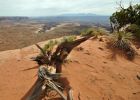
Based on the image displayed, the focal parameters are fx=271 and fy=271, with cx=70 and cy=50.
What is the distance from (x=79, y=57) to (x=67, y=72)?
125 cm

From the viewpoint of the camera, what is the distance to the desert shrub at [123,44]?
910 centimetres

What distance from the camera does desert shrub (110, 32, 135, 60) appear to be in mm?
9102

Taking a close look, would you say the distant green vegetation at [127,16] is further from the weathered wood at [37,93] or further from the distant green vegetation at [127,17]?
the weathered wood at [37,93]

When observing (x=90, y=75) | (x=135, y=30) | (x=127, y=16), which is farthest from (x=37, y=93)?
(x=127, y=16)

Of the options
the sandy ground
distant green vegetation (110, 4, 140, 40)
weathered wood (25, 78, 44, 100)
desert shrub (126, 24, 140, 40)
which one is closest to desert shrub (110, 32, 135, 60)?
the sandy ground

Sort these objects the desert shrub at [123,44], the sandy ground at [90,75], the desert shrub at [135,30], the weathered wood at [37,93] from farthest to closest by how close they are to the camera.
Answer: the desert shrub at [135,30], the desert shrub at [123,44], the sandy ground at [90,75], the weathered wood at [37,93]

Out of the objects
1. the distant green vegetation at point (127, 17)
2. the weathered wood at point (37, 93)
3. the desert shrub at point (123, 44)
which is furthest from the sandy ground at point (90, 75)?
the distant green vegetation at point (127, 17)

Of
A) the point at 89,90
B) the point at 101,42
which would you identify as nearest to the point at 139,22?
the point at 101,42

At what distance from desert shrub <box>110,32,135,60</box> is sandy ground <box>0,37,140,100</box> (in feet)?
1.06

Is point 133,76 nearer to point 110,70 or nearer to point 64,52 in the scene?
point 110,70

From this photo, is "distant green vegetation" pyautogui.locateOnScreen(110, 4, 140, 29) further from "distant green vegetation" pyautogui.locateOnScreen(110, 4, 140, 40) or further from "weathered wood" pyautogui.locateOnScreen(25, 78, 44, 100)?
"weathered wood" pyautogui.locateOnScreen(25, 78, 44, 100)

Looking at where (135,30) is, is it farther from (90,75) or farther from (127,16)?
(90,75)

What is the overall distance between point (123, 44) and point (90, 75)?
8.41ft

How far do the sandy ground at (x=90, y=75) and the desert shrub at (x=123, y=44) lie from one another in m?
0.32
